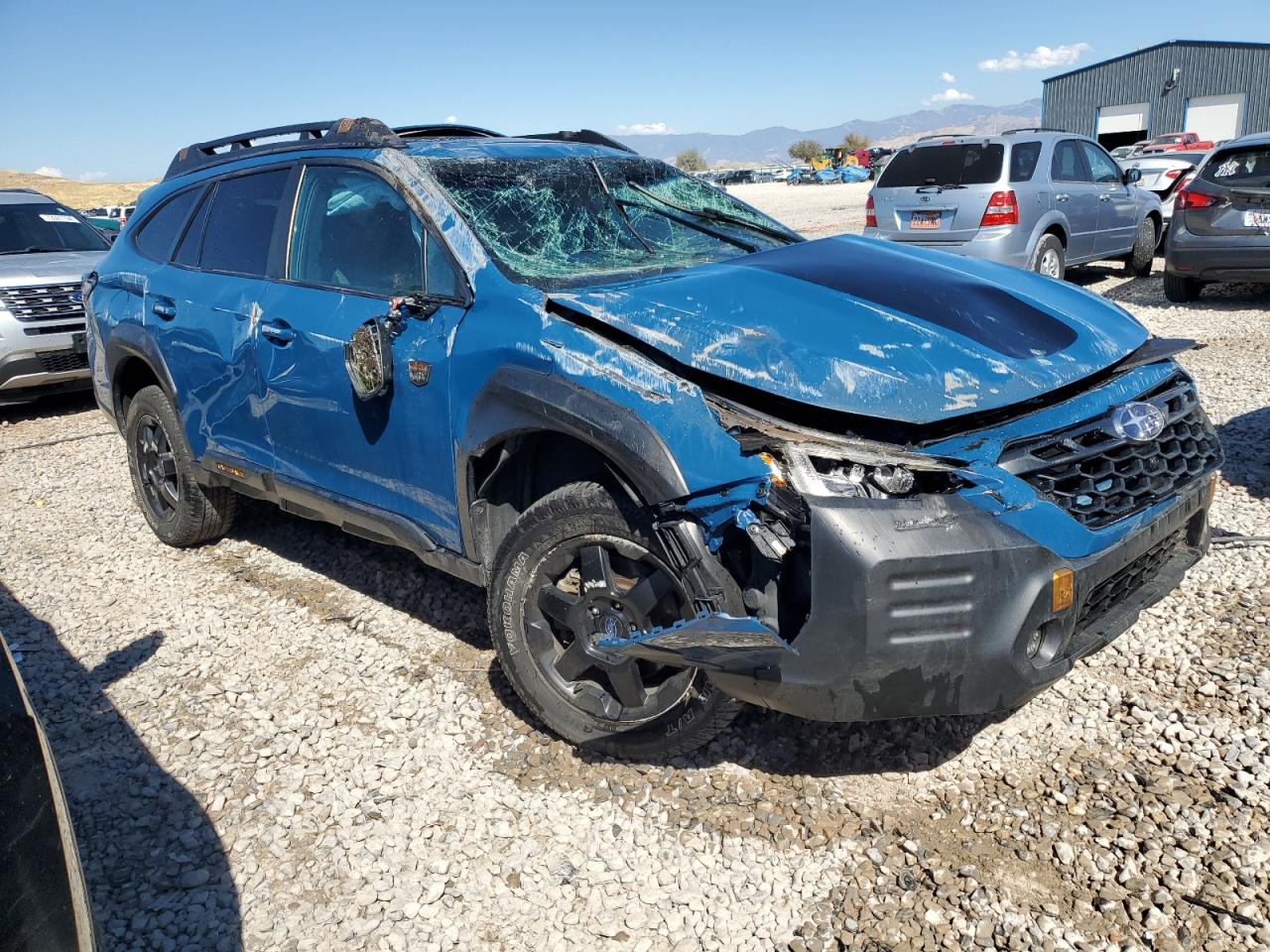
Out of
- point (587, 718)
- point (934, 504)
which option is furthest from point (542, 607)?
point (934, 504)

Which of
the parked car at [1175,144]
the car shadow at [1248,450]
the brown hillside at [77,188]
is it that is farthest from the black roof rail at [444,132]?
the brown hillside at [77,188]

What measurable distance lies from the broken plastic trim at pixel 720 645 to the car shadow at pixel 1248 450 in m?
3.45

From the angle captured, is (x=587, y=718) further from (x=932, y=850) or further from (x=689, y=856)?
(x=932, y=850)

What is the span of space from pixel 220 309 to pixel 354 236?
0.89m

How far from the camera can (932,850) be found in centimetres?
269

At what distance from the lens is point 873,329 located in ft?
9.18

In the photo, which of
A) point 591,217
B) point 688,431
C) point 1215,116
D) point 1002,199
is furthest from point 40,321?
point 1215,116

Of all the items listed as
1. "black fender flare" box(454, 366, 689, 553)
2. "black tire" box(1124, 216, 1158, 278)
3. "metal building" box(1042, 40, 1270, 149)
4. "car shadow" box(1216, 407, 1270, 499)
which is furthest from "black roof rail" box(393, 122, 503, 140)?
"metal building" box(1042, 40, 1270, 149)

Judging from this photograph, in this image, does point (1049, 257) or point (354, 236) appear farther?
point (1049, 257)

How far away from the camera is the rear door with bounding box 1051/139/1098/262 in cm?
1024

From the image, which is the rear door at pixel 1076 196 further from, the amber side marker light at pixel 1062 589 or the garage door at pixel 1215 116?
the garage door at pixel 1215 116

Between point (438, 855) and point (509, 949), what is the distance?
44cm

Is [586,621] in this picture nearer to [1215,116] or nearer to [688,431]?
[688,431]

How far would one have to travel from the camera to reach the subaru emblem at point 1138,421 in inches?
109
